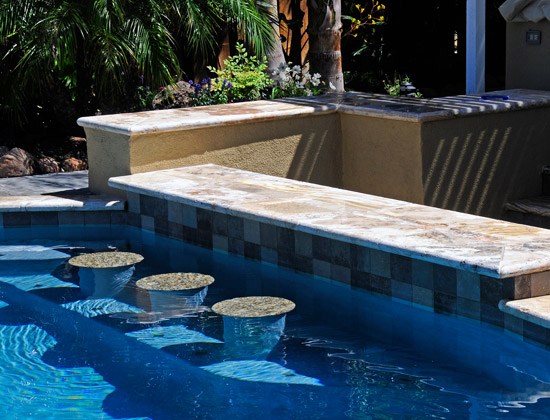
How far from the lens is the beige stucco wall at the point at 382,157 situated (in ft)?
26.7

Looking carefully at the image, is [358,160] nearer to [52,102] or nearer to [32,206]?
[32,206]

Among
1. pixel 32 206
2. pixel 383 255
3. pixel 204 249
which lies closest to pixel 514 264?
pixel 383 255

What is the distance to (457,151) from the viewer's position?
8.23 metres

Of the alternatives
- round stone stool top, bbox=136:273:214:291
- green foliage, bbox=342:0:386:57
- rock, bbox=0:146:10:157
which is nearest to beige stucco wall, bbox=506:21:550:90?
round stone stool top, bbox=136:273:214:291

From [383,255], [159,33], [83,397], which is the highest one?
[159,33]

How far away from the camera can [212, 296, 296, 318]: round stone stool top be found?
5.93 metres

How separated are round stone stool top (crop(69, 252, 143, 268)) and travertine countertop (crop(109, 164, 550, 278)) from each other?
0.48 metres

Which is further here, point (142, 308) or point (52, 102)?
point (52, 102)

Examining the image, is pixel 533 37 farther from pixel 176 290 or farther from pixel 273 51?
pixel 176 290

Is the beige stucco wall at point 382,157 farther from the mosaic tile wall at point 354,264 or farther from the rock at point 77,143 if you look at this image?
the rock at point 77,143

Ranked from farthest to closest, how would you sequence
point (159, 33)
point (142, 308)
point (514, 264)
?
point (159, 33), point (142, 308), point (514, 264)

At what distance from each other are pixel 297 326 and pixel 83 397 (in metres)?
1.31

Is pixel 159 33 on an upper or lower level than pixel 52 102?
upper

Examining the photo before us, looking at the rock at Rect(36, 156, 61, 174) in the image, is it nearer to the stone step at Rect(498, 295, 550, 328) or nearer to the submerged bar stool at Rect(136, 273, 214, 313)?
the submerged bar stool at Rect(136, 273, 214, 313)
